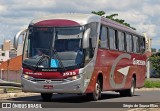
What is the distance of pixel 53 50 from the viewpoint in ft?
67.1

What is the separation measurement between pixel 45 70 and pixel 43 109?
319 centimetres

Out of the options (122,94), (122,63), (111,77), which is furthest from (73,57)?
(122,94)

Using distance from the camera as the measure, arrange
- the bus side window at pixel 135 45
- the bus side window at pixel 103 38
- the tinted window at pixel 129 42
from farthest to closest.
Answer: the bus side window at pixel 135 45 < the tinted window at pixel 129 42 < the bus side window at pixel 103 38

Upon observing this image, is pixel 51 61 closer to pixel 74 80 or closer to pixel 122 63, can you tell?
pixel 74 80

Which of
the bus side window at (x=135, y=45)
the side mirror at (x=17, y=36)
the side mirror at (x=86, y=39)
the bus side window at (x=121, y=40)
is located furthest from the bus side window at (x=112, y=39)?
the side mirror at (x=17, y=36)

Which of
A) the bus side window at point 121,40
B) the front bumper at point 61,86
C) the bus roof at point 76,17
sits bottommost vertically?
the front bumper at point 61,86

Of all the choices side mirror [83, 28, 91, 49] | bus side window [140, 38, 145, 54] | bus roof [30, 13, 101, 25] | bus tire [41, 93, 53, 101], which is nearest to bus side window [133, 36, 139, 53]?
bus side window [140, 38, 145, 54]

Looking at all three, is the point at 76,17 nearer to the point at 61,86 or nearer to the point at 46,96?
the point at 61,86

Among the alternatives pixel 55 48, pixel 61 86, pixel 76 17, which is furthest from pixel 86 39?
pixel 61 86

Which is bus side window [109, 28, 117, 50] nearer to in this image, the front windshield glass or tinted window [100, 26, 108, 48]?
tinted window [100, 26, 108, 48]

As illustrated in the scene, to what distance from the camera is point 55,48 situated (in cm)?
2050

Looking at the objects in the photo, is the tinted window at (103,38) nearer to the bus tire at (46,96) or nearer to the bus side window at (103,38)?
the bus side window at (103,38)

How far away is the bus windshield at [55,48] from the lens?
20.3m

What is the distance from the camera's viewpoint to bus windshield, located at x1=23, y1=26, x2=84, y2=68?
66.5 ft
